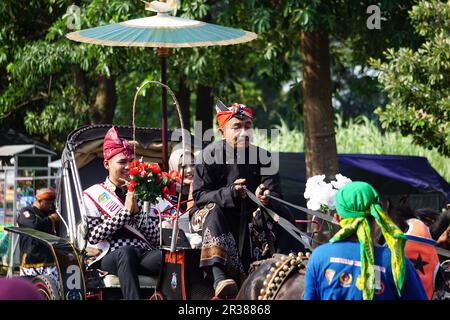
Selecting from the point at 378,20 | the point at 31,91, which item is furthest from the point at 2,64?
the point at 378,20

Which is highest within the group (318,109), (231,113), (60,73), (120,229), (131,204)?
(60,73)

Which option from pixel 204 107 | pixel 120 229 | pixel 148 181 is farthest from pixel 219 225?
pixel 204 107

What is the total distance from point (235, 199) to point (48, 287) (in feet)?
5.31

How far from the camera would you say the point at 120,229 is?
817 cm

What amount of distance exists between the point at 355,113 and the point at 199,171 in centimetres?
3157

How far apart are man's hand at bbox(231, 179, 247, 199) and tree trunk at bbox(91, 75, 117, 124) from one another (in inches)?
397

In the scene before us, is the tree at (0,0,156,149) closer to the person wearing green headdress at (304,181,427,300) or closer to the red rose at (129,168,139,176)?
the red rose at (129,168,139,176)

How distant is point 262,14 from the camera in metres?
12.7

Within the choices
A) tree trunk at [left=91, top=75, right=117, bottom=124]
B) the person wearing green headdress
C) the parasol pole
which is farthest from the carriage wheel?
tree trunk at [left=91, top=75, right=117, bottom=124]

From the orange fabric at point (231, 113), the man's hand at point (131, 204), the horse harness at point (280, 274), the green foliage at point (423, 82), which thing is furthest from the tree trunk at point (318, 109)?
the horse harness at point (280, 274)

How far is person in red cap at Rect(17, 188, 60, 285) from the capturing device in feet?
26.2

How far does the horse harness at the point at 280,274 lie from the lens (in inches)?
245

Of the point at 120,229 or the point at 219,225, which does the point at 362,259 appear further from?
the point at 120,229
